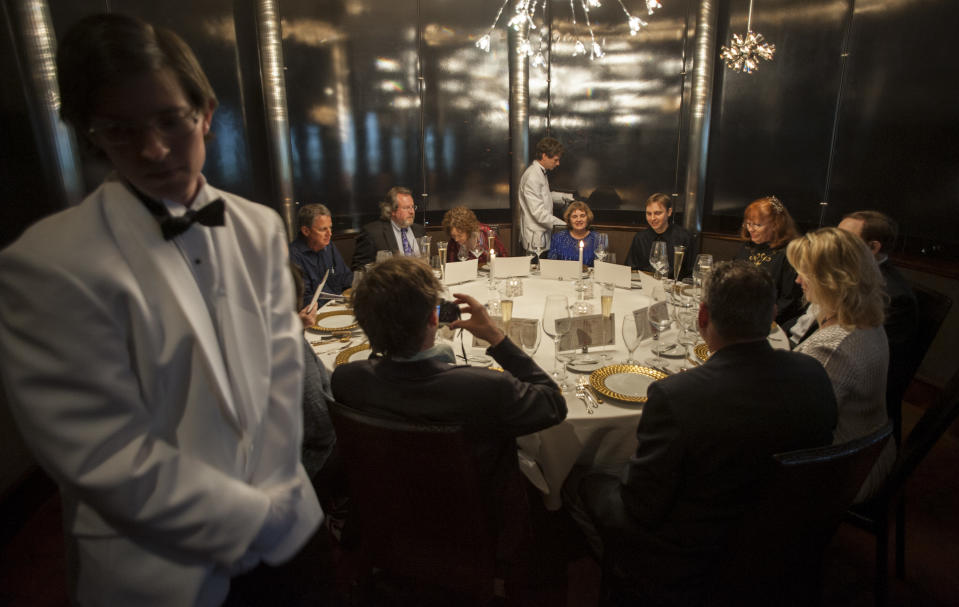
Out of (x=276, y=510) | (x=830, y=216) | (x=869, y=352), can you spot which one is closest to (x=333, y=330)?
(x=276, y=510)

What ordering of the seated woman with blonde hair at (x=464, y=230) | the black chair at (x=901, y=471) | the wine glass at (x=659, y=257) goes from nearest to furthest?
the black chair at (x=901, y=471), the wine glass at (x=659, y=257), the seated woman with blonde hair at (x=464, y=230)

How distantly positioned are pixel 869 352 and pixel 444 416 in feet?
4.45

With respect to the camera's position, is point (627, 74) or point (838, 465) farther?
point (627, 74)

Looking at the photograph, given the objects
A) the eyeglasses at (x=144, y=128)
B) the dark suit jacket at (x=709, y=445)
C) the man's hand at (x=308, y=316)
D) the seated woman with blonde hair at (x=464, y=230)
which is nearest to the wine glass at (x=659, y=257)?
the seated woman with blonde hair at (x=464, y=230)

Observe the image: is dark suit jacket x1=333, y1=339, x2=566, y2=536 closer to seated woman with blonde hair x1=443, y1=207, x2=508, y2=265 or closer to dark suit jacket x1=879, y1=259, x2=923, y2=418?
dark suit jacket x1=879, y1=259, x2=923, y2=418

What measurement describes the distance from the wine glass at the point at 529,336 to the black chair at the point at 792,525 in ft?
2.73

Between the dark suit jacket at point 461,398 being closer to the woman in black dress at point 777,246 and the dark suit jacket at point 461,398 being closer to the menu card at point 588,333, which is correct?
the menu card at point 588,333

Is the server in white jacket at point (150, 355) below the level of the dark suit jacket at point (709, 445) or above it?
above

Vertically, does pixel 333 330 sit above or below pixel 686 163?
below

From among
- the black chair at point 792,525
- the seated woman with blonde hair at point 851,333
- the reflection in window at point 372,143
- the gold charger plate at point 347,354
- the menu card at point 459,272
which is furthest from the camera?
the reflection in window at point 372,143

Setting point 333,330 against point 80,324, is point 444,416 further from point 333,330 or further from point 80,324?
point 333,330

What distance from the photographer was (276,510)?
73cm

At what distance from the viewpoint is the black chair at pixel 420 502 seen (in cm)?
117

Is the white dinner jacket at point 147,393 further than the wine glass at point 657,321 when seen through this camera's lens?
No
